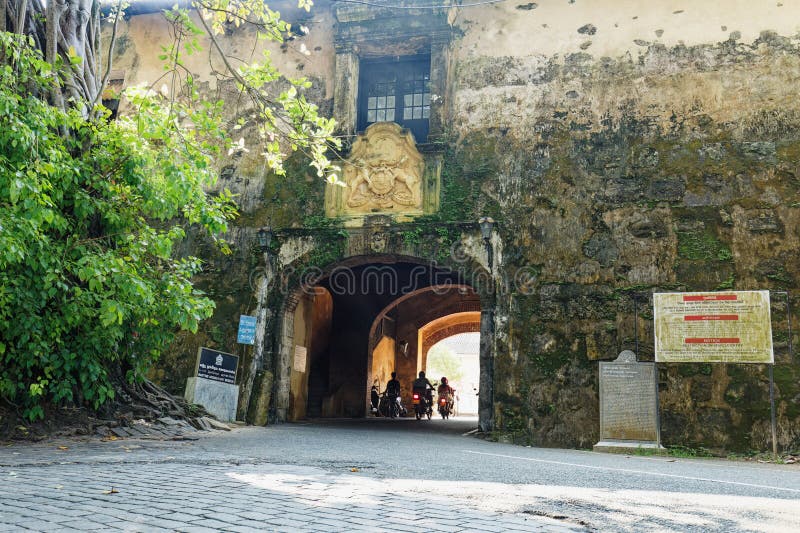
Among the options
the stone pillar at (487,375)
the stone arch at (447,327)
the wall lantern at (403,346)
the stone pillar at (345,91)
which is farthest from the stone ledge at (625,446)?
the stone arch at (447,327)

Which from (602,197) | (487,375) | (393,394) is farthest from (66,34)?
(393,394)

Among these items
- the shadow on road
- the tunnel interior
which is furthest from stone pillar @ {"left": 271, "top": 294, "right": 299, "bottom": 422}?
the tunnel interior

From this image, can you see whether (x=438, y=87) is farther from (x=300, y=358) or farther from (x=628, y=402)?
(x=628, y=402)

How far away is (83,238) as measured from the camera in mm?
8031

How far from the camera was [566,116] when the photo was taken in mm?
11406

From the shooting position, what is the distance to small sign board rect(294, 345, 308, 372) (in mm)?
12867

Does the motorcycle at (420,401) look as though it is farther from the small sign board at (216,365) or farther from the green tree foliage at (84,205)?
the green tree foliage at (84,205)

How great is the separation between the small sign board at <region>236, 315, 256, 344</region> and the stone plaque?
18.0ft

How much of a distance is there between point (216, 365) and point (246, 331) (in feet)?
2.87

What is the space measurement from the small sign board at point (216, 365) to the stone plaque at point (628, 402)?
5.58 m

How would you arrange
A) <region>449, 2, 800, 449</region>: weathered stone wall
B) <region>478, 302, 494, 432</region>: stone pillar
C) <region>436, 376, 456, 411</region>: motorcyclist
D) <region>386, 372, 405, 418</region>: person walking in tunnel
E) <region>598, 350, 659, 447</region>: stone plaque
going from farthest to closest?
<region>436, 376, 456, 411</region>: motorcyclist
<region>386, 372, 405, 418</region>: person walking in tunnel
<region>478, 302, 494, 432</region>: stone pillar
<region>449, 2, 800, 449</region>: weathered stone wall
<region>598, 350, 659, 447</region>: stone plaque

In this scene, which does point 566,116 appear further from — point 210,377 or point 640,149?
point 210,377

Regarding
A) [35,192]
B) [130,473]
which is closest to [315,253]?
[35,192]

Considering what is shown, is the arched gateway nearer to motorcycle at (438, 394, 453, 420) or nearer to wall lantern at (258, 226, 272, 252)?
wall lantern at (258, 226, 272, 252)
